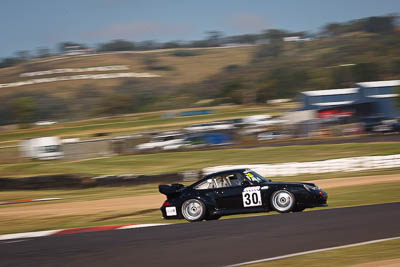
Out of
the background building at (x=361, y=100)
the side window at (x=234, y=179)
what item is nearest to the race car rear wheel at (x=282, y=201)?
the side window at (x=234, y=179)

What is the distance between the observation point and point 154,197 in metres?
15.9

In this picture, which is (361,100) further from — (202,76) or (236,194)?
(202,76)

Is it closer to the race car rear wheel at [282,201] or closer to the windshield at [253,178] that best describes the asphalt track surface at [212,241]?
the race car rear wheel at [282,201]

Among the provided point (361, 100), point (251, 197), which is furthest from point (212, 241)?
point (361, 100)

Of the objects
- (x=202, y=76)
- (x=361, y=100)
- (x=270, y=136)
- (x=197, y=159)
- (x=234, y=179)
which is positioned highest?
(x=202, y=76)

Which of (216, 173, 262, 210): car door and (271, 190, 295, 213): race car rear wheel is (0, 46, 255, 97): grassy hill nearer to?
(216, 173, 262, 210): car door

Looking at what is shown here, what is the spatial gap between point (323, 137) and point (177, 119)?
29.1 m

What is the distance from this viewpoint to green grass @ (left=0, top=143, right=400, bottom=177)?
2506 cm

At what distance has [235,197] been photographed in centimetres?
1011

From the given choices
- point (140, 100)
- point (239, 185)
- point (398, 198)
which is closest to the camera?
point (239, 185)

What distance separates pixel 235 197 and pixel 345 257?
4290mm

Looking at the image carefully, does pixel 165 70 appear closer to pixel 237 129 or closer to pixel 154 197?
pixel 237 129

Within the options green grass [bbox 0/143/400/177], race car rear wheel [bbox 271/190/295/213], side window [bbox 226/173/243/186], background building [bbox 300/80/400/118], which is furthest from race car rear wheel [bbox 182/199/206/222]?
background building [bbox 300/80/400/118]

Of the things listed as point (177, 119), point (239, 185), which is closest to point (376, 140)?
point (239, 185)
